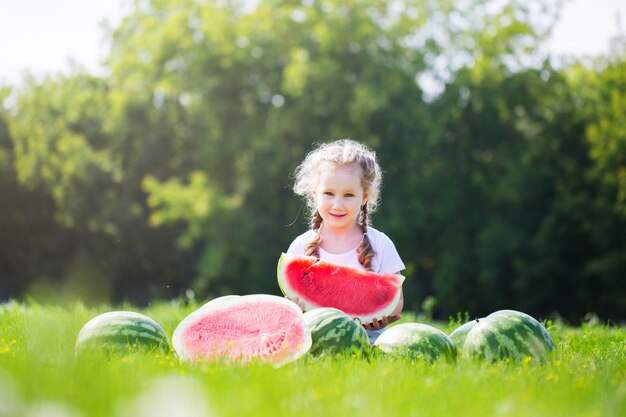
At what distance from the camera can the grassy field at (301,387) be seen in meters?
2.63

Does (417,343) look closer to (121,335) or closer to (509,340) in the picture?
(509,340)

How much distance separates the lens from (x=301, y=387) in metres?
3.22

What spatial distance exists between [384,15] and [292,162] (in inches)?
260

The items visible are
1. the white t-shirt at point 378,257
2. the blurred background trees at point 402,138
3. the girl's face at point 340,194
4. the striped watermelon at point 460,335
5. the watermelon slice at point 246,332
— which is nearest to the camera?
the watermelon slice at point 246,332

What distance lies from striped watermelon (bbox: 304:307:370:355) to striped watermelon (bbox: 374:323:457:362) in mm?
145

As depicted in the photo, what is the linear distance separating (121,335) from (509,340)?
7.30ft

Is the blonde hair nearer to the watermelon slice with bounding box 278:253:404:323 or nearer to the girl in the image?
the girl

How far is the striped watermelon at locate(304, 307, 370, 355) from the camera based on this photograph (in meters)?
4.41

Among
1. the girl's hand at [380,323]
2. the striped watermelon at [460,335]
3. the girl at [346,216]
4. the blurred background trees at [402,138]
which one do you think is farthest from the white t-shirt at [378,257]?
the blurred background trees at [402,138]

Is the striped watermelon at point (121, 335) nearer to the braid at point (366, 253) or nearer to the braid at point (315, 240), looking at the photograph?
the braid at point (315, 240)

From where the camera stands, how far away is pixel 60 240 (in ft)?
111

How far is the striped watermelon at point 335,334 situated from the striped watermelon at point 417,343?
0.48 feet

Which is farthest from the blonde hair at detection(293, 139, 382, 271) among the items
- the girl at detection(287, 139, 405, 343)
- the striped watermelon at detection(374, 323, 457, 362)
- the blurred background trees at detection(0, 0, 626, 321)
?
the blurred background trees at detection(0, 0, 626, 321)

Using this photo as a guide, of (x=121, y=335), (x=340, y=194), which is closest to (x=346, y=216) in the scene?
(x=340, y=194)
